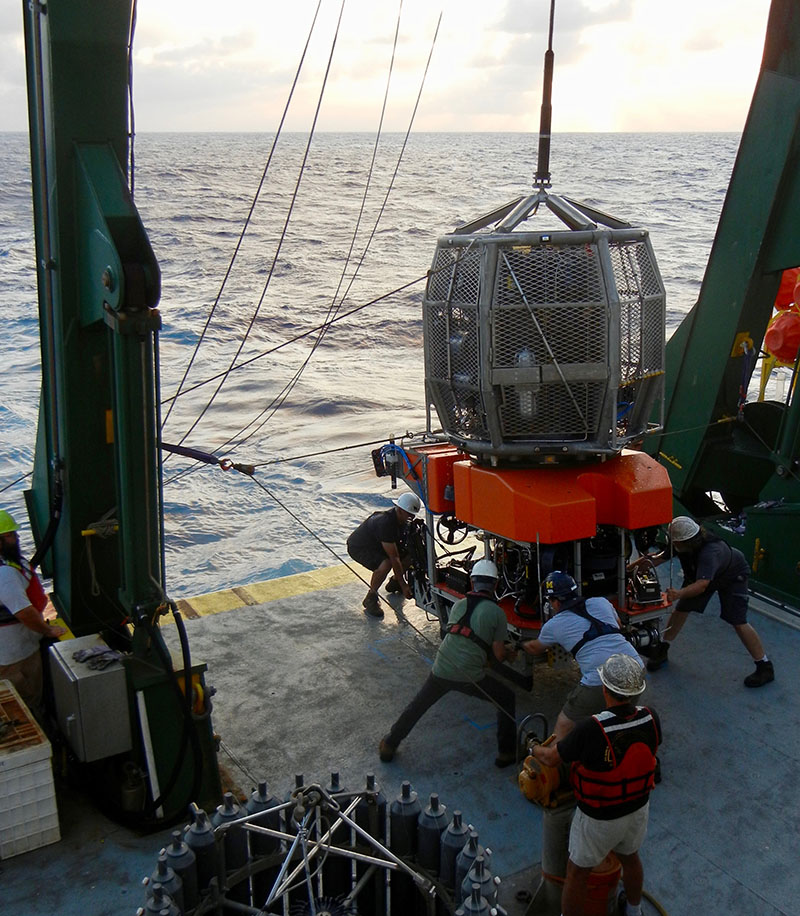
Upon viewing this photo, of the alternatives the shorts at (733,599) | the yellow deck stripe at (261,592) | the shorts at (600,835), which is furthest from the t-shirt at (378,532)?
the shorts at (600,835)

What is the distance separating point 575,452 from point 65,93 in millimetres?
3974

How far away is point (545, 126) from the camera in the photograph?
A: 6.79m

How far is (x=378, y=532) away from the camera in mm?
8789

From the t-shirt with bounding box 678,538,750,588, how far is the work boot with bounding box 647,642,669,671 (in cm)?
61

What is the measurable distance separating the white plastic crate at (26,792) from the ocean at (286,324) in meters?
3.60

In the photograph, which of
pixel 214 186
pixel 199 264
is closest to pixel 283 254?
pixel 199 264

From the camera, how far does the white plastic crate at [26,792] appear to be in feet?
17.9

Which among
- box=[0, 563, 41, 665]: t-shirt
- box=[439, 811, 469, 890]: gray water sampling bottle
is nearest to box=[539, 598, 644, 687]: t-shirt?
box=[439, 811, 469, 890]: gray water sampling bottle

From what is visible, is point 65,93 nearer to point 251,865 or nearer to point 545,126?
point 545,126

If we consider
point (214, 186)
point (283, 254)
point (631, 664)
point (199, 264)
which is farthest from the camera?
point (214, 186)

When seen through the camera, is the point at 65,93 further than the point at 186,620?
No

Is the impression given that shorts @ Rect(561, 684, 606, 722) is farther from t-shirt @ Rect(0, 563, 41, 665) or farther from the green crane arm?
the green crane arm

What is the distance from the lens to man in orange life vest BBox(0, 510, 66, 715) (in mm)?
6227

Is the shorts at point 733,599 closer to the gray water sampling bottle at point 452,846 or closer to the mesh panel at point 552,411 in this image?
the mesh panel at point 552,411
